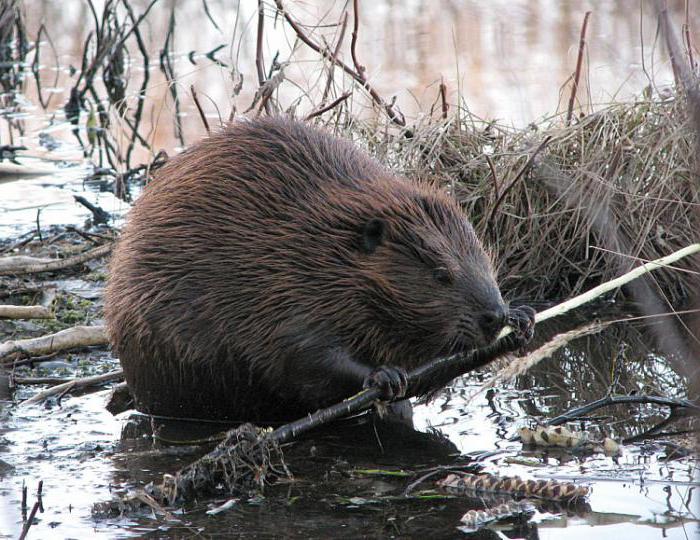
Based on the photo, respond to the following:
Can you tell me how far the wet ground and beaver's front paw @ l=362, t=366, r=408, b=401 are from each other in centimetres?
21

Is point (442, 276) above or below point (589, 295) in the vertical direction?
above

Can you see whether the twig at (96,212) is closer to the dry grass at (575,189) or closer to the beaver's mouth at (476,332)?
the dry grass at (575,189)

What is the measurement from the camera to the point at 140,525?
3.04 m

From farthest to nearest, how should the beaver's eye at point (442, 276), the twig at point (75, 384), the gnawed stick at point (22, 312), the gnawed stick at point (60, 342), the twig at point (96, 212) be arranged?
the twig at point (96, 212) < the gnawed stick at point (22, 312) < the gnawed stick at point (60, 342) < the twig at point (75, 384) < the beaver's eye at point (442, 276)

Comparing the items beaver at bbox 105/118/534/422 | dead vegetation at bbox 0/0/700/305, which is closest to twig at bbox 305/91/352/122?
dead vegetation at bbox 0/0/700/305

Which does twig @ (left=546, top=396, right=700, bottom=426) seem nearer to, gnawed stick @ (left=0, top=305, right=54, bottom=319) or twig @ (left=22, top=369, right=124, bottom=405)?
twig @ (left=22, top=369, right=124, bottom=405)

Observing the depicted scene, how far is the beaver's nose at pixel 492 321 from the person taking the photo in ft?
11.5

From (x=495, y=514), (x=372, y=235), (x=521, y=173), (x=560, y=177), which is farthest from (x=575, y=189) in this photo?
(x=495, y=514)

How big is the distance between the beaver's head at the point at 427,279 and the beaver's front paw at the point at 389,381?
0.19m

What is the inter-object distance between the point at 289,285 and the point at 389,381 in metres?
0.49

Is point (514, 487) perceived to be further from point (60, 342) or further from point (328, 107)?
point (328, 107)

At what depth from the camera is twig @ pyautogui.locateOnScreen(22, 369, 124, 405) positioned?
4.10m

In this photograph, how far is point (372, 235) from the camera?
3.75 m

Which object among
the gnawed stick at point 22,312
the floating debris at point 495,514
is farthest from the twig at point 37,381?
the floating debris at point 495,514
